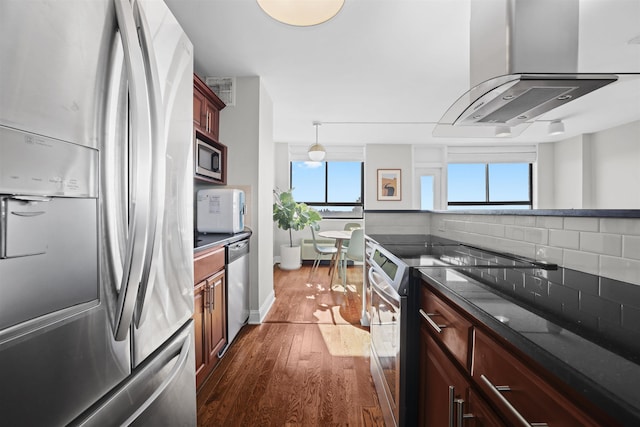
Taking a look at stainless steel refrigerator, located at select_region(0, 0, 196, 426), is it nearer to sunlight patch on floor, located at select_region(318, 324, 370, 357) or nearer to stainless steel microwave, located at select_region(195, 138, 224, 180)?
stainless steel microwave, located at select_region(195, 138, 224, 180)

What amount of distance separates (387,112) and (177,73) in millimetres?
3654

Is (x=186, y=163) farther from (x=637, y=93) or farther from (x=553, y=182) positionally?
(x=553, y=182)

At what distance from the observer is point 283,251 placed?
5.39 metres

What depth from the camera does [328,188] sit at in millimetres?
6309

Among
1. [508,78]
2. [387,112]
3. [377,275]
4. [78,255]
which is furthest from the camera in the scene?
[387,112]

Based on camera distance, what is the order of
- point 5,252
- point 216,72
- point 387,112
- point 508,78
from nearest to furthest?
point 5,252
point 508,78
point 216,72
point 387,112

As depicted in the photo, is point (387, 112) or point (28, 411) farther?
point (387, 112)

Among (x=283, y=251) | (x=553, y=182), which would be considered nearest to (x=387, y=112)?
(x=283, y=251)

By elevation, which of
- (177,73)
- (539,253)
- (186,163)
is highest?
(177,73)

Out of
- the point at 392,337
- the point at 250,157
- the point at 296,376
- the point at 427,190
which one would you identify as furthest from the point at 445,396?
the point at 427,190

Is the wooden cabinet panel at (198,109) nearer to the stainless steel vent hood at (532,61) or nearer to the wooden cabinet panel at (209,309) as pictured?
the wooden cabinet panel at (209,309)

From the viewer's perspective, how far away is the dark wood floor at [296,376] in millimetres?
1562

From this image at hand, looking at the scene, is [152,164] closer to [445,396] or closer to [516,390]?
[516,390]

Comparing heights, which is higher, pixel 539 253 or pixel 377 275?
pixel 539 253
